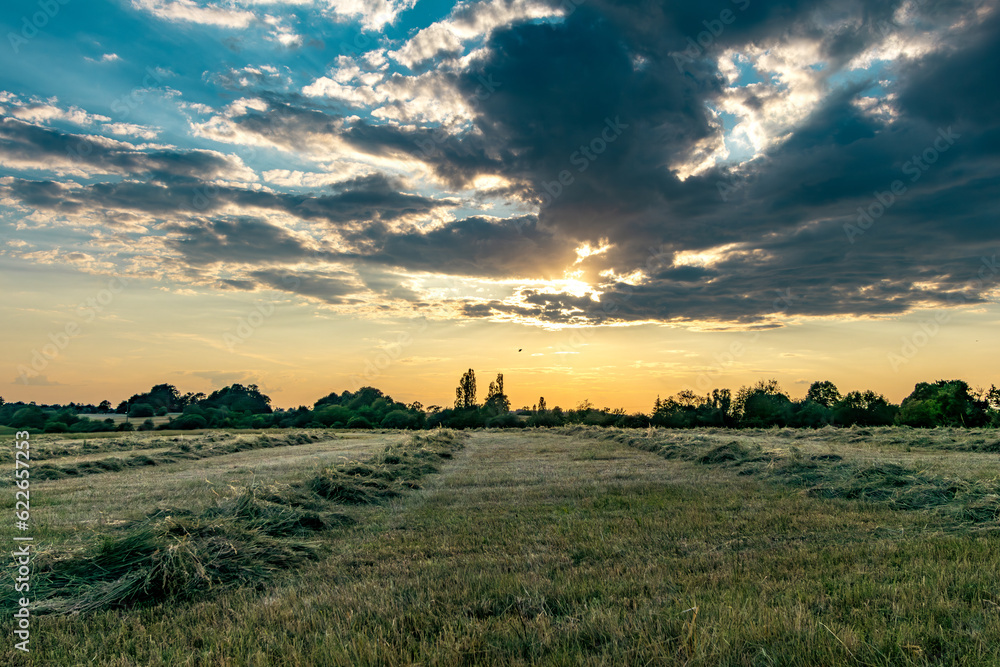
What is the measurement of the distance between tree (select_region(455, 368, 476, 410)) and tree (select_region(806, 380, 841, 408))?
60.3 meters

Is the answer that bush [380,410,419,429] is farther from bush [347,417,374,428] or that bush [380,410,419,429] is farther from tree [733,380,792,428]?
tree [733,380,792,428]

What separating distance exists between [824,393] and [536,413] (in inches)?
2094

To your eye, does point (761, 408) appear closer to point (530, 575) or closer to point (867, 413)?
point (867, 413)

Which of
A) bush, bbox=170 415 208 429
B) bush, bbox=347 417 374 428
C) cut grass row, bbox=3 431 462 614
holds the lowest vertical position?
bush, bbox=347 417 374 428

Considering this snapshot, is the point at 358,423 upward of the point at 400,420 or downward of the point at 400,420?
downward

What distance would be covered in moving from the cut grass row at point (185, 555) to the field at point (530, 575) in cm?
3

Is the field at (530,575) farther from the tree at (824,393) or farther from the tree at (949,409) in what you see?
the tree at (824,393)

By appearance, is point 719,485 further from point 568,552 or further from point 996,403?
point 996,403

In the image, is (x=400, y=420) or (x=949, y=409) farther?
(x=400, y=420)

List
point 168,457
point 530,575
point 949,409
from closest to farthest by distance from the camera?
1. point 530,575
2. point 168,457
3. point 949,409

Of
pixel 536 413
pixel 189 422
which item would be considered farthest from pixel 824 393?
pixel 189 422

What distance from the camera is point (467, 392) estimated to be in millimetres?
96312

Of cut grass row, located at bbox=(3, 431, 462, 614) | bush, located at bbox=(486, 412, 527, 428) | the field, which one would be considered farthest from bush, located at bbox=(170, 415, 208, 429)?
cut grass row, located at bbox=(3, 431, 462, 614)

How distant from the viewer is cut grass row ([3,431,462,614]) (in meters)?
5.51
